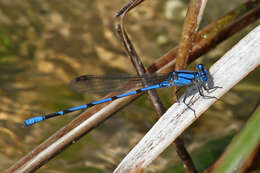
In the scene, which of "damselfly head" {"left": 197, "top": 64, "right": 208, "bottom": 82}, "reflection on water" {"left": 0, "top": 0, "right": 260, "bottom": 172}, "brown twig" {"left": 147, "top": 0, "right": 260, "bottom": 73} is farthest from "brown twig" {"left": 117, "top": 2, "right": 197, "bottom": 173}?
"reflection on water" {"left": 0, "top": 0, "right": 260, "bottom": 172}

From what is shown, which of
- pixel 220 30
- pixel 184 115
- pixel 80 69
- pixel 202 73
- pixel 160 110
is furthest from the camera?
pixel 80 69

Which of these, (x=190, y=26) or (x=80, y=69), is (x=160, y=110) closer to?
(x=190, y=26)

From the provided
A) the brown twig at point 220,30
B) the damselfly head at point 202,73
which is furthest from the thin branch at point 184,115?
the brown twig at point 220,30

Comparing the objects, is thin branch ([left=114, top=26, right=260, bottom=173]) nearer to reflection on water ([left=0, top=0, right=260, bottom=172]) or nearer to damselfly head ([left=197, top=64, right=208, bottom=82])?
damselfly head ([left=197, top=64, right=208, bottom=82])

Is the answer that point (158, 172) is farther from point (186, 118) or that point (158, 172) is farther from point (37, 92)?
point (37, 92)

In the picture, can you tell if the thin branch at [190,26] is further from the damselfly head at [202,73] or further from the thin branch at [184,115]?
the thin branch at [184,115]

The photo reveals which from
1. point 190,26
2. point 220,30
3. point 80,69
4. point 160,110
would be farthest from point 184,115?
point 80,69

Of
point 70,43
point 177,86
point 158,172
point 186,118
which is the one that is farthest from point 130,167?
point 70,43
